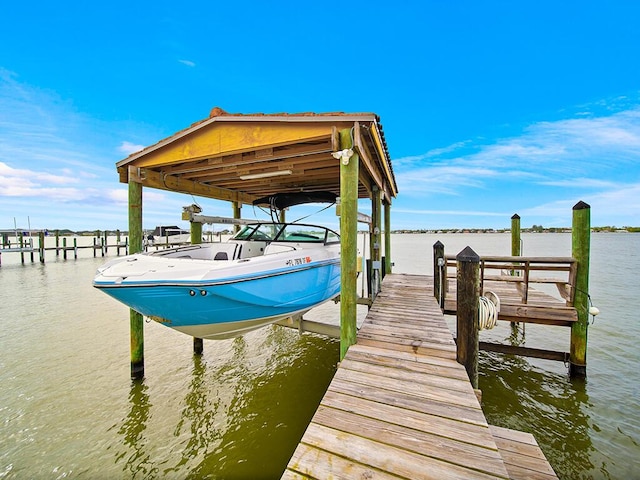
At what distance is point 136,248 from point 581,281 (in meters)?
7.84

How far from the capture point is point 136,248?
177 inches

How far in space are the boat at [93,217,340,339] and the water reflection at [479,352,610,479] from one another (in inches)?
138

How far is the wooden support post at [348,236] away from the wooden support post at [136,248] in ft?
11.9

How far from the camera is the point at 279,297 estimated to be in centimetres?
347

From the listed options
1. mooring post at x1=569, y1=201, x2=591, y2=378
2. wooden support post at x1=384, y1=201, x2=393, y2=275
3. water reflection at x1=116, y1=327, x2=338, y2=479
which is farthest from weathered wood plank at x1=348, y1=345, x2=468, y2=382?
wooden support post at x1=384, y1=201, x2=393, y2=275

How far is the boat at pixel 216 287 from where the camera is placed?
2.78 m

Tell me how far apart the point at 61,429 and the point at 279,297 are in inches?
134

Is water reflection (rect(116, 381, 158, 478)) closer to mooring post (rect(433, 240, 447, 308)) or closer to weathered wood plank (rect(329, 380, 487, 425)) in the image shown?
weathered wood plank (rect(329, 380, 487, 425))

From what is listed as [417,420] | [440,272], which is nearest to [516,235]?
[440,272]

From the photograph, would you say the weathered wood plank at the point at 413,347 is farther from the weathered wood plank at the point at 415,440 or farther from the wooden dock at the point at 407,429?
the weathered wood plank at the point at 415,440

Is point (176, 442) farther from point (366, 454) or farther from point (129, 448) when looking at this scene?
point (366, 454)

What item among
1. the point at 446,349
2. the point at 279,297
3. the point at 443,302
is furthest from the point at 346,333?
the point at 443,302

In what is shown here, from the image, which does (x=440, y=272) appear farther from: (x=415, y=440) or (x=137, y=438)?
(x=137, y=438)

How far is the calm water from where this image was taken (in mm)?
3018
